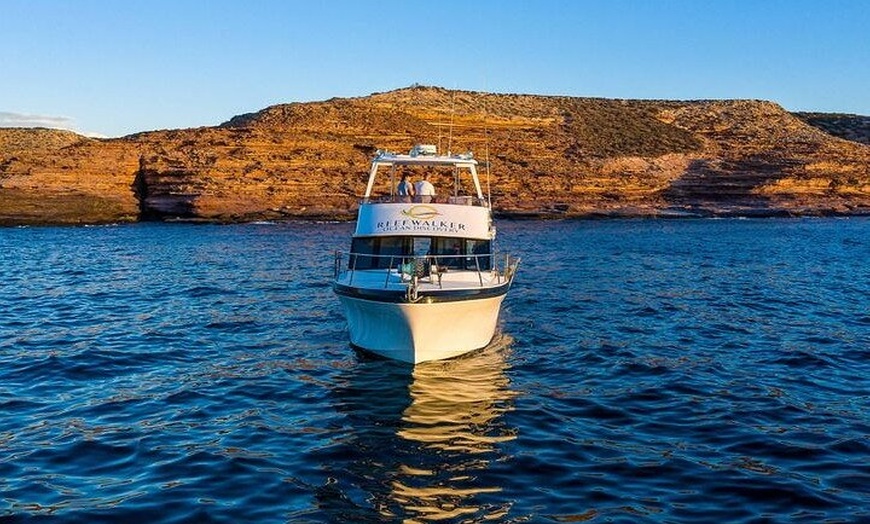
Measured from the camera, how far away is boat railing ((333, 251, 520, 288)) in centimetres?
1540

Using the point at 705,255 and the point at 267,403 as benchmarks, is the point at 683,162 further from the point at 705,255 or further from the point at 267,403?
the point at 267,403

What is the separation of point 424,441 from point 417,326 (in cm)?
366

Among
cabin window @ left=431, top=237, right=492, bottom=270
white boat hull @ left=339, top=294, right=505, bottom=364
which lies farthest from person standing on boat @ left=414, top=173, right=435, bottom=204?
white boat hull @ left=339, top=294, right=505, bottom=364

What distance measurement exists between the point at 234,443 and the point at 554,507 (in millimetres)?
4912

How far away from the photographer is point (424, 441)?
10906 millimetres

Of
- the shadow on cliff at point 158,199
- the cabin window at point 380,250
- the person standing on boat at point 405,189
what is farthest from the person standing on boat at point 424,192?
the shadow on cliff at point 158,199

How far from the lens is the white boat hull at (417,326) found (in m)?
14.2

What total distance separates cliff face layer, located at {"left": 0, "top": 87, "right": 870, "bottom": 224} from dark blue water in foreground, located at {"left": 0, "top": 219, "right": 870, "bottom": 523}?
31826 mm

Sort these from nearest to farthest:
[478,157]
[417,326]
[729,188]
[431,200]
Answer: [417,326] → [431,200] → [729,188] → [478,157]

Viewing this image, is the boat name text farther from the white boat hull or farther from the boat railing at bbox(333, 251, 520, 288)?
the white boat hull

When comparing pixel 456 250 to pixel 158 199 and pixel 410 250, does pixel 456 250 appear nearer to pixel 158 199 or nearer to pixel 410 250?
pixel 410 250

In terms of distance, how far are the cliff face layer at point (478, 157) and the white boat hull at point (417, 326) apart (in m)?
36.5

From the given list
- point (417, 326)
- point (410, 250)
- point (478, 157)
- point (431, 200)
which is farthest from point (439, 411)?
point (478, 157)

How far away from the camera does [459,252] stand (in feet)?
58.7
